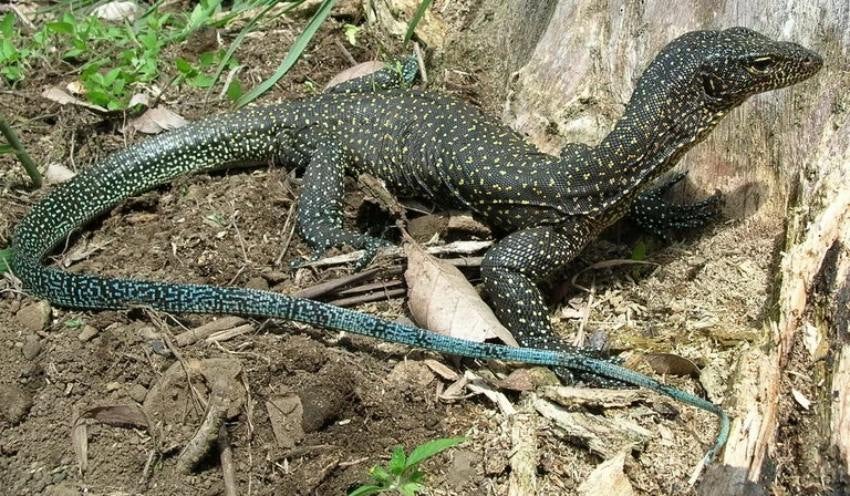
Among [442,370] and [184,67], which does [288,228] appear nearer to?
[442,370]

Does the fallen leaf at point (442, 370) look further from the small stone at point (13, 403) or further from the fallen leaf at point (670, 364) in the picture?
the small stone at point (13, 403)

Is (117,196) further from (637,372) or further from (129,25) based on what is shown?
(637,372)

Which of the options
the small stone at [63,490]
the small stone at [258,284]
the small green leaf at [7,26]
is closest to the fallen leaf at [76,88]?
the small green leaf at [7,26]

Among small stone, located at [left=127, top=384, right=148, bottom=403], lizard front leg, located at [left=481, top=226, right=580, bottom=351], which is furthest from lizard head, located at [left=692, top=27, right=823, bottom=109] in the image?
small stone, located at [left=127, top=384, right=148, bottom=403]

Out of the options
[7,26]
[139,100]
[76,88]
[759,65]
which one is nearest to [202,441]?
[139,100]

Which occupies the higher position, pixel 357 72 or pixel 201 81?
pixel 357 72
